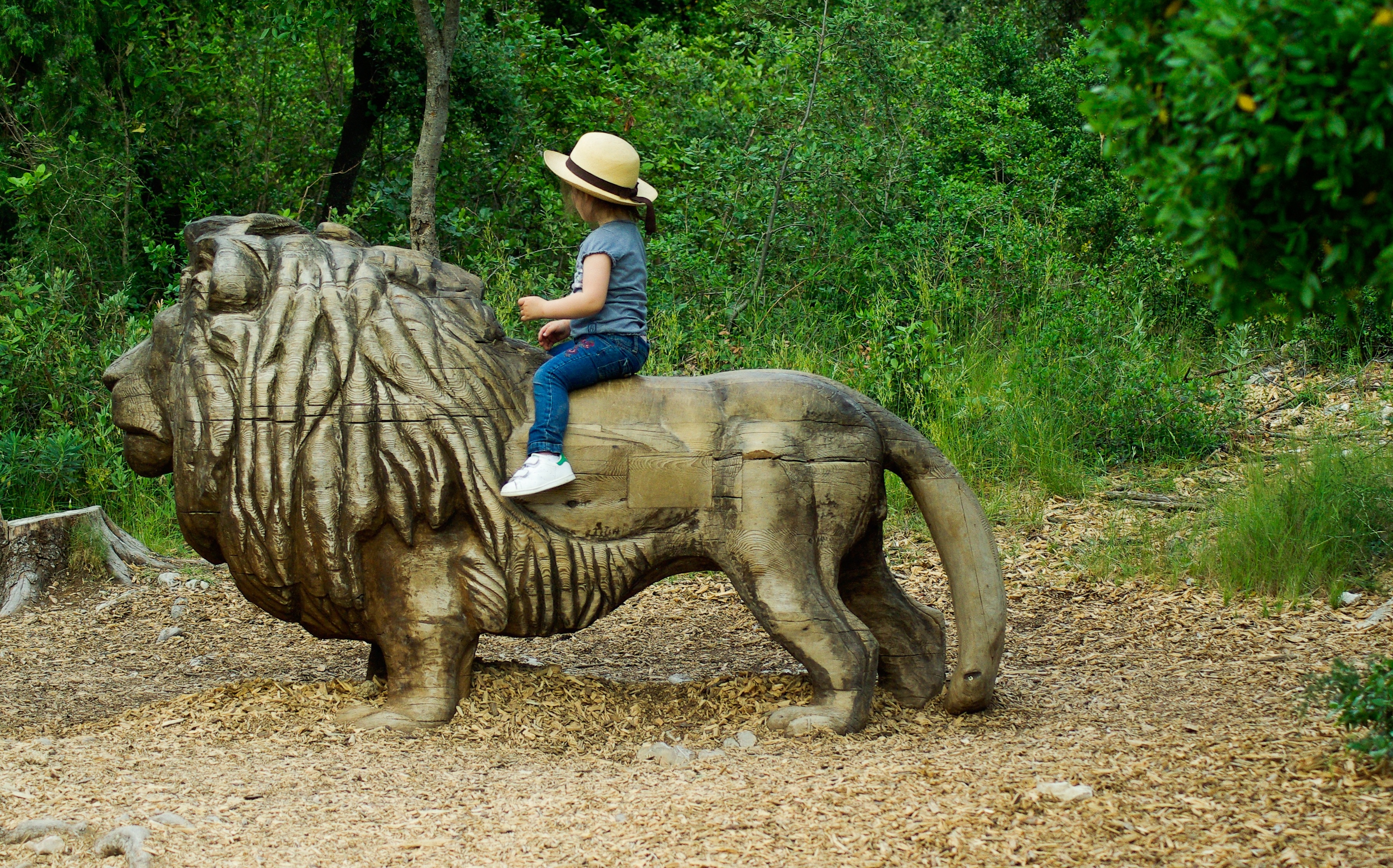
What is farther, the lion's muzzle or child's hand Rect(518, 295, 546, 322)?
the lion's muzzle

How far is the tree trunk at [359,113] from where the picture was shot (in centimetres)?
880

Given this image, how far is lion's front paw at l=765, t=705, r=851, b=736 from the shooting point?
3627 millimetres

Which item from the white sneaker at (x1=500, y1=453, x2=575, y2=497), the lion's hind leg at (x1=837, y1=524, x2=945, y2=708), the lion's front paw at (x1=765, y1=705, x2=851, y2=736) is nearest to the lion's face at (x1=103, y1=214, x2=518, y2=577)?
the white sneaker at (x1=500, y1=453, x2=575, y2=497)

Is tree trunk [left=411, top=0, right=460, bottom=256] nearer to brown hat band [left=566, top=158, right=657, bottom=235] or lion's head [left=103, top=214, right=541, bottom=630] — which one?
lion's head [left=103, top=214, right=541, bottom=630]

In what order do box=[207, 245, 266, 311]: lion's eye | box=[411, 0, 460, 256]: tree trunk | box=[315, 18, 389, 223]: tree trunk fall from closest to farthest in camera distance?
1. box=[207, 245, 266, 311]: lion's eye
2. box=[411, 0, 460, 256]: tree trunk
3. box=[315, 18, 389, 223]: tree trunk

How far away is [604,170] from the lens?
3.65m

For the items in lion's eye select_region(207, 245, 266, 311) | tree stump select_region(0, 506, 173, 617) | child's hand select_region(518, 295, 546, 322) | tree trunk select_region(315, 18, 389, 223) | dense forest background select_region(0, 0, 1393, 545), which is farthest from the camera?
tree trunk select_region(315, 18, 389, 223)

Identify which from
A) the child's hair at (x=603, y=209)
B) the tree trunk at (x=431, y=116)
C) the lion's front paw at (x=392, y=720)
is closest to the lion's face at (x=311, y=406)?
the lion's front paw at (x=392, y=720)

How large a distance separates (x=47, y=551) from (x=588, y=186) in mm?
3753

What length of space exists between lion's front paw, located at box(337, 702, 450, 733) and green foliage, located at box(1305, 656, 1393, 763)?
8.15 feet

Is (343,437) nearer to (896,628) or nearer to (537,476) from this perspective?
(537,476)

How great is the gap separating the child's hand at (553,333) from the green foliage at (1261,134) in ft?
6.05

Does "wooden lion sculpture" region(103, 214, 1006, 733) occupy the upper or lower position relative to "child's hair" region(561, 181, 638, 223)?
lower

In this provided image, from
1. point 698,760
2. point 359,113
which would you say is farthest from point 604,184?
point 359,113
